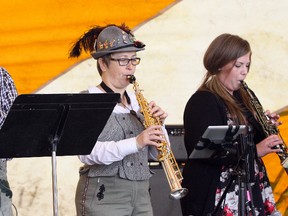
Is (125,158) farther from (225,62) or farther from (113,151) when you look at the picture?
(225,62)

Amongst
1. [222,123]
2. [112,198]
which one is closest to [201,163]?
[222,123]

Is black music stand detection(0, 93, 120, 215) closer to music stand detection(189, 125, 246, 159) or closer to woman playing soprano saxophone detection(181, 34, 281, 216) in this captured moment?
music stand detection(189, 125, 246, 159)

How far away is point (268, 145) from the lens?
4.41 m

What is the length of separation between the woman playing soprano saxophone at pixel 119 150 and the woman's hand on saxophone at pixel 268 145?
1.99 feet

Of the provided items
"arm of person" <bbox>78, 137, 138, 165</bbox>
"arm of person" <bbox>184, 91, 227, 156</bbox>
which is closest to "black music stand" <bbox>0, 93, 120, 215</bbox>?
"arm of person" <bbox>78, 137, 138, 165</bbox>

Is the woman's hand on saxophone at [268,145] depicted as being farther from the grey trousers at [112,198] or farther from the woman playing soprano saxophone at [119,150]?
the grey trousers at [112,198]

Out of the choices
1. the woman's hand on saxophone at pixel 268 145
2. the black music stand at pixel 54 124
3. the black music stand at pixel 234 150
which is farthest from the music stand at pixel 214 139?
the black music stand at pixel 54 124

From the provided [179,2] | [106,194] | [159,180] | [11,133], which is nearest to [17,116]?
[11,133]

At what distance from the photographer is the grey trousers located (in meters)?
4.05

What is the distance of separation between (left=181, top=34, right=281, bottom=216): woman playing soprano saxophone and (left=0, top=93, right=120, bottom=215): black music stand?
2.79 ft

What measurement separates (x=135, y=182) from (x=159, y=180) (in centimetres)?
126

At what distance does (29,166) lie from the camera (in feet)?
18.1

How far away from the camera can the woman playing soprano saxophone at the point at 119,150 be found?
13.2 ft

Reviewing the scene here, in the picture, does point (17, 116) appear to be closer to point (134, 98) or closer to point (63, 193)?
point (134, 98)
